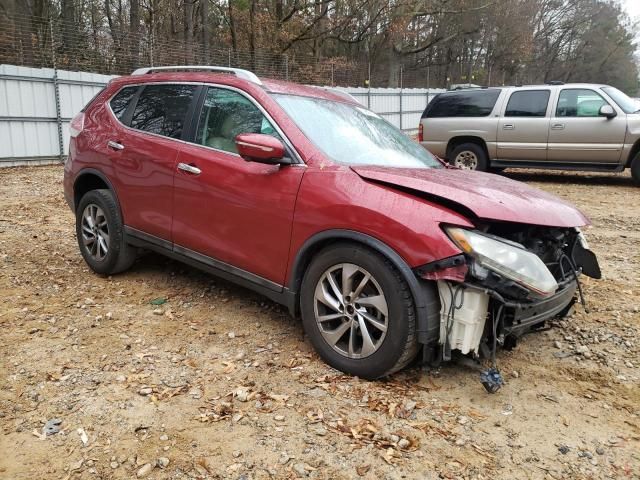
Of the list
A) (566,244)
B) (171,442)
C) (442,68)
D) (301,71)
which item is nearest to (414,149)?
(566,244)

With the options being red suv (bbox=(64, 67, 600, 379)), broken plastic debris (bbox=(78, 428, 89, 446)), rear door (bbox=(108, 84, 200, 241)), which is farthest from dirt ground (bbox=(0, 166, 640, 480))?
rear door (bbox=(108, 84, 200, 241))

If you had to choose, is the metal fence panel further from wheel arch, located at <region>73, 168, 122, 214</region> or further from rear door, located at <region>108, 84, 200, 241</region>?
rear door, located at <region>108, 84, 200, 241</region>

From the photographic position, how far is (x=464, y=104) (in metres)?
10.8

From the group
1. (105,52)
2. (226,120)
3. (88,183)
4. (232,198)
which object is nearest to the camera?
(232,198)

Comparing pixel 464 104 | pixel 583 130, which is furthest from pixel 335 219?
pixel 464 104

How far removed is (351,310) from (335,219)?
1.69 feet

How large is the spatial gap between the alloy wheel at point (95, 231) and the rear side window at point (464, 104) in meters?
8.12

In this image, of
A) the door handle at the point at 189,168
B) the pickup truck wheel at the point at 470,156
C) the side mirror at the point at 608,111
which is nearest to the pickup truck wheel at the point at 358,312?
the door handle at the point at 189,168

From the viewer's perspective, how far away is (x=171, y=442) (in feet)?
8.09

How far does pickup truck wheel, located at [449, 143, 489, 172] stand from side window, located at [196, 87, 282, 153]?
753cm

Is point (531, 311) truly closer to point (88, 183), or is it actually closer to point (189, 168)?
point (189, 168)

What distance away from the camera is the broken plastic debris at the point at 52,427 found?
253 cm

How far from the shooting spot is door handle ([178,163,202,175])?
370 centimetres

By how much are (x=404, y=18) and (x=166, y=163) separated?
26.6 metres
